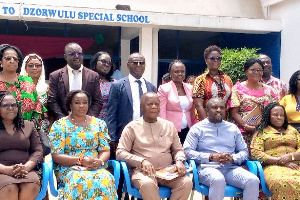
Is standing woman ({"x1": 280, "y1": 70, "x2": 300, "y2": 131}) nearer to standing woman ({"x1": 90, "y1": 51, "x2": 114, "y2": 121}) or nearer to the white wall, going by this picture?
standing woman ({"x1": 90, "y1": 51, "x2": 114, "y2": 121})

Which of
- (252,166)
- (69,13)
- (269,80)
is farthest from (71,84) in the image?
(69,13)

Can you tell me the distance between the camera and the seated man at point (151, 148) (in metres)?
4.20

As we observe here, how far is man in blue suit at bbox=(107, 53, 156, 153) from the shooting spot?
15.9ft

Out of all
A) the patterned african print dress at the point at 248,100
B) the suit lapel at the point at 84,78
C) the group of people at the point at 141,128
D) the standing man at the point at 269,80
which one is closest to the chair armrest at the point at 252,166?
the group of people at the point at 141,128

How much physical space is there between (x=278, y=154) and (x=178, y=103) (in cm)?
125

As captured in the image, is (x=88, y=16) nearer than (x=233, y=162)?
No

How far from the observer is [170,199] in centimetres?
423

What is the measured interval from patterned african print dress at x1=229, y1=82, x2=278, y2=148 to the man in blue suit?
110 cm

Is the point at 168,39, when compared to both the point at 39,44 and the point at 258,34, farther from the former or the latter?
the point at 39,44

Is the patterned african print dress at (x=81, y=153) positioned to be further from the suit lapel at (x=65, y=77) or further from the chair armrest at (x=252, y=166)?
the chair armrest at (x=252, y=166)

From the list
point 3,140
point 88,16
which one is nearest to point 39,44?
point 88,16

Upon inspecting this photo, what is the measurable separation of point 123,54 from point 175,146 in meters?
6.84

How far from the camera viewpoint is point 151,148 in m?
4.44

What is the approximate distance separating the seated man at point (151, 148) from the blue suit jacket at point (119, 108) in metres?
0.34
